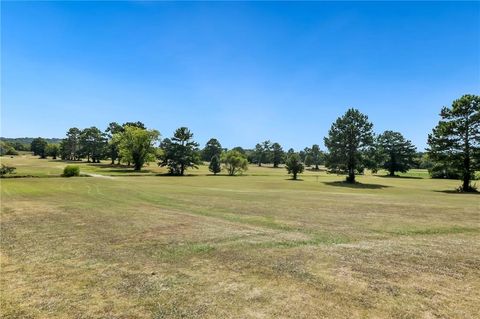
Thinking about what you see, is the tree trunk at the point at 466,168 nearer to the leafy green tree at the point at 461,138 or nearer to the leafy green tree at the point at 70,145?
the leafy green tree at the point at 461,138

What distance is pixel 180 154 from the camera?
234ft

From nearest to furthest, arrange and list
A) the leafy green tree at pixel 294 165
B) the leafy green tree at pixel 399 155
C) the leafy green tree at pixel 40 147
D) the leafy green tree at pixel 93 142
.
→ the leafy green tree at pixel 294 165 → the leafy green tree at pixel 399 155 → the leafy green tree at pixel 93 142 → the leafy green tree at pixel 40 147

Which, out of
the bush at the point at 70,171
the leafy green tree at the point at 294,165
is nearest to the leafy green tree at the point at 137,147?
the bush at the point at 70,171

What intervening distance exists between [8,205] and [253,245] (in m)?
18.3

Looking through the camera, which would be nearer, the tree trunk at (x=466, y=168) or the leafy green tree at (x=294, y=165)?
the tree trunk at (x=466, y=168)

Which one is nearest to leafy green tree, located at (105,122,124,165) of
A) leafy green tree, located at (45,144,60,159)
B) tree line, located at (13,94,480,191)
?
tree line, located at (13,94,480,191)

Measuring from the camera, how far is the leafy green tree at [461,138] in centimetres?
3859

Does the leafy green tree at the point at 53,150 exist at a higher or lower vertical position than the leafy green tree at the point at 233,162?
higher

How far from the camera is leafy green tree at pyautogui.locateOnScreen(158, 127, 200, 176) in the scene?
71.1m

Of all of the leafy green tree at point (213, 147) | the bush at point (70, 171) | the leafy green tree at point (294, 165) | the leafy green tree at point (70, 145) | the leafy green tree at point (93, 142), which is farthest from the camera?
the leafy green tree at point (213, 147)

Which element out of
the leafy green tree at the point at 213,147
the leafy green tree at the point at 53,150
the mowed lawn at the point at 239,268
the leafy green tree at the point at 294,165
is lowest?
the mowed lawn at the point at 239,268

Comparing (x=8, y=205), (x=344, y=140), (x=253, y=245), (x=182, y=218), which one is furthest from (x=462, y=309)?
(x=344, y=140)

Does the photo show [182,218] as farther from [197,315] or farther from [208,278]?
[197,315]

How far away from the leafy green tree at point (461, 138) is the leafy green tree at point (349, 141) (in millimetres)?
14314
